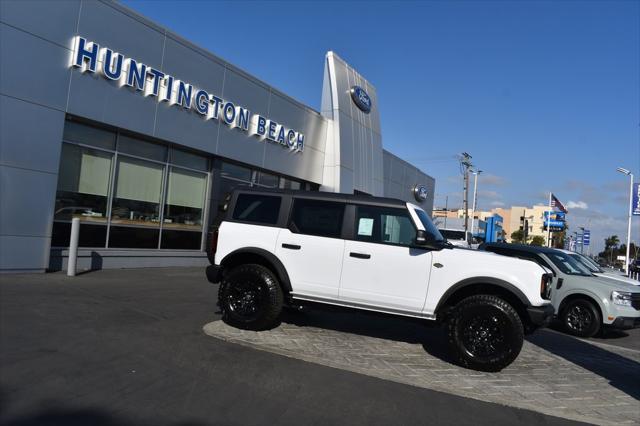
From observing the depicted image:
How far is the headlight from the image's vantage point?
9.38 meters

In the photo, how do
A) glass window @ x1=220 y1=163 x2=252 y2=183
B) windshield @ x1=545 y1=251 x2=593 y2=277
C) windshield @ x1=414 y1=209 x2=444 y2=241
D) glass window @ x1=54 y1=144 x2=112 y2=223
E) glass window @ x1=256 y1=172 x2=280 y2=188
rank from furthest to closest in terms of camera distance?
glass window @ x1=256 y1=172 x2=280 y2=188 < glass window @ x1=220 y1=163 x2=252 y2=183 < glass window @ x1=54 y1=144 x2=112 y2=223 < windshield @ x1=545 y1=251 x2=593 y2=277 < windshield @ x1=414 y1=209 x2=444 y2=241

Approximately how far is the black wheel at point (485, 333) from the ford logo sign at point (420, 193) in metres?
26.6

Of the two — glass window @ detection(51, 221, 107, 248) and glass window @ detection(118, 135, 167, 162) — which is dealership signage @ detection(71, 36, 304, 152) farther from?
glass window @ detection(51, 221, 107, 248)

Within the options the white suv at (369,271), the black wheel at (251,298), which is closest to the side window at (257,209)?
the white suv at (369,271)

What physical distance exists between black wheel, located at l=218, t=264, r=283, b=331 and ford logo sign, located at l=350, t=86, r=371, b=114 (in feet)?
52.6

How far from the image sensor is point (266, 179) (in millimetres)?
18469

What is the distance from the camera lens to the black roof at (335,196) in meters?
6.66

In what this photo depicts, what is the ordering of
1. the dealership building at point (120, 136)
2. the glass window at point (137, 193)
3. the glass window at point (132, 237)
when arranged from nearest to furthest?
the dealership building at point (120, 136) → the glass window at point (132, 237) → the glass window at point (137, 193)

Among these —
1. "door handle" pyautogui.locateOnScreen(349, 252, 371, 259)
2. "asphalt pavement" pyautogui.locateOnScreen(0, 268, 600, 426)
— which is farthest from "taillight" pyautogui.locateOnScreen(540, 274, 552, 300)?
"door handle" pyautogui.locateOnScreen(349, 252, 371, 259)

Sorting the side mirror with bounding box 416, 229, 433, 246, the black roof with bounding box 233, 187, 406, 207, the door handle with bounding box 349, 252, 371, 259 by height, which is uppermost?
the black roof with bounding box 233, 187, 406, 207

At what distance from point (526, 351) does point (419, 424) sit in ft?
12.6

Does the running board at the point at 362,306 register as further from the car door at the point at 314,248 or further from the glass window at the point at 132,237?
the glass window at the point at 132,237

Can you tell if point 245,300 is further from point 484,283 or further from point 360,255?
point 484,283

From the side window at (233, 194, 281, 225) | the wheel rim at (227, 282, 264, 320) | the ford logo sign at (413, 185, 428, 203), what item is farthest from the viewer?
the ford logo sign at (413, 185, 428, 203)
